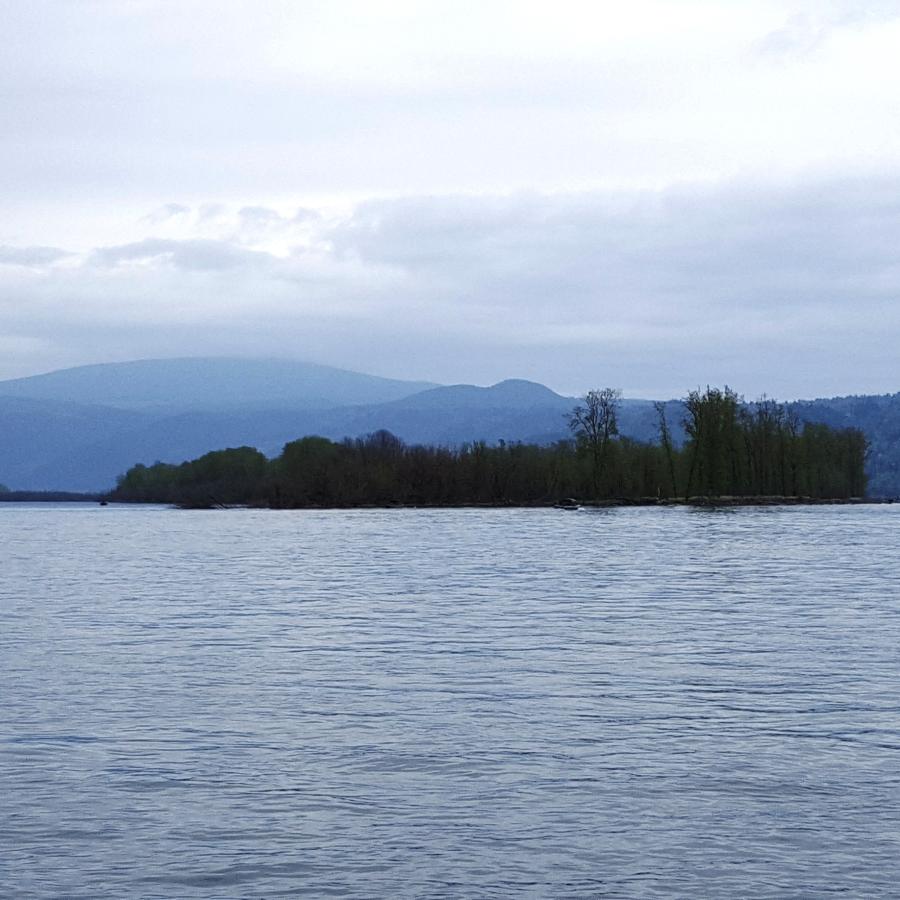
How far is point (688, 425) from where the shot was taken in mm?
168375

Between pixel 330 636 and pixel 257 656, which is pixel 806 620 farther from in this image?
pixel 257 656

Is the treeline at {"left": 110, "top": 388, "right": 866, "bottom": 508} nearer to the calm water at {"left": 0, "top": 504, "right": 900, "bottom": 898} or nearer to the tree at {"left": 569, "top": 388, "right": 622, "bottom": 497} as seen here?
the tree at {"left": 569, "top": 388, "right": 622, "bottom": 497}

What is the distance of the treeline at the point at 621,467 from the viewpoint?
170500mm

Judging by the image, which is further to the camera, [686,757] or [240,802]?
[686,757]

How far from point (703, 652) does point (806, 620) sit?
7.66 m

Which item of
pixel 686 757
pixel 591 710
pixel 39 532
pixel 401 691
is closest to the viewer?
pixel 686 757

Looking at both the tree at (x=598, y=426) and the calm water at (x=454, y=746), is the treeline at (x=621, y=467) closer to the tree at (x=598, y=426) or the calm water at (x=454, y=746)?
the tree at (x=598, y=426)

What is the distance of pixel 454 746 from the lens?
63.6 ft

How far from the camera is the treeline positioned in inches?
6713

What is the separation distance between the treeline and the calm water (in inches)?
5009

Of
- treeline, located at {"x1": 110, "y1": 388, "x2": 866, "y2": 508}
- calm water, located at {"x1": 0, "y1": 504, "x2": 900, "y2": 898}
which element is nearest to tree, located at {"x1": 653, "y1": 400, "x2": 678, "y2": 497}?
treeline, located at {"x1": 110, "y1": 388, "x2": 866, "y2": 508}

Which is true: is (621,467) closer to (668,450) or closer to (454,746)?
(668,450)

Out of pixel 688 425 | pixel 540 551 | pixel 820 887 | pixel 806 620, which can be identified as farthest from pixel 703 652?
pixel 688 425

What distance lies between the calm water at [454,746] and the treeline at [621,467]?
417ft
